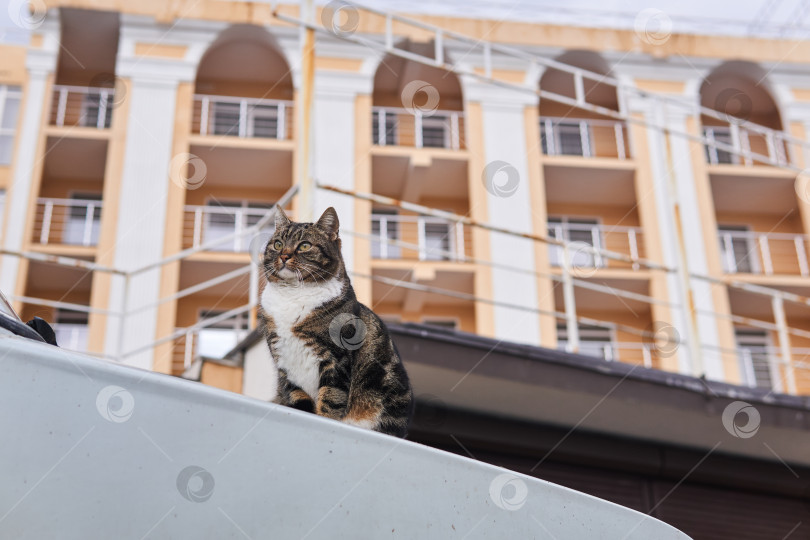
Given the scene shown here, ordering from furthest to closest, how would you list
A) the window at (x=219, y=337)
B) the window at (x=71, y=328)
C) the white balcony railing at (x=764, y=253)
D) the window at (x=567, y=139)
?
the window at (x=567, y=139) < the white balcony railing at (x=764, y=253) < the window at (x=71, y=328) < the window at (x=219, y=337)

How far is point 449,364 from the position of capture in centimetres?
414

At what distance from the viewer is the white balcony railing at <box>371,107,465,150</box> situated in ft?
55.2

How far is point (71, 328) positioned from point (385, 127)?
7.36m

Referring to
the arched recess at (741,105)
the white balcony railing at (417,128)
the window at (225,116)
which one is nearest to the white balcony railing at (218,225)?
the window at (225,116)

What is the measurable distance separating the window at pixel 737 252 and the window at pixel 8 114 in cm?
1454

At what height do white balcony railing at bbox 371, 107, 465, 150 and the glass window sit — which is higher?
white balcony railing at bbox 371, 107, 465, 150

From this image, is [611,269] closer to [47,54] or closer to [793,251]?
[793,251]

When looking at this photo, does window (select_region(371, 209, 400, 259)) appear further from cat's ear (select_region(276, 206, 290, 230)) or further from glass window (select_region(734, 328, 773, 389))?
cat's ear (select_region(276, 206, 290, 230))
